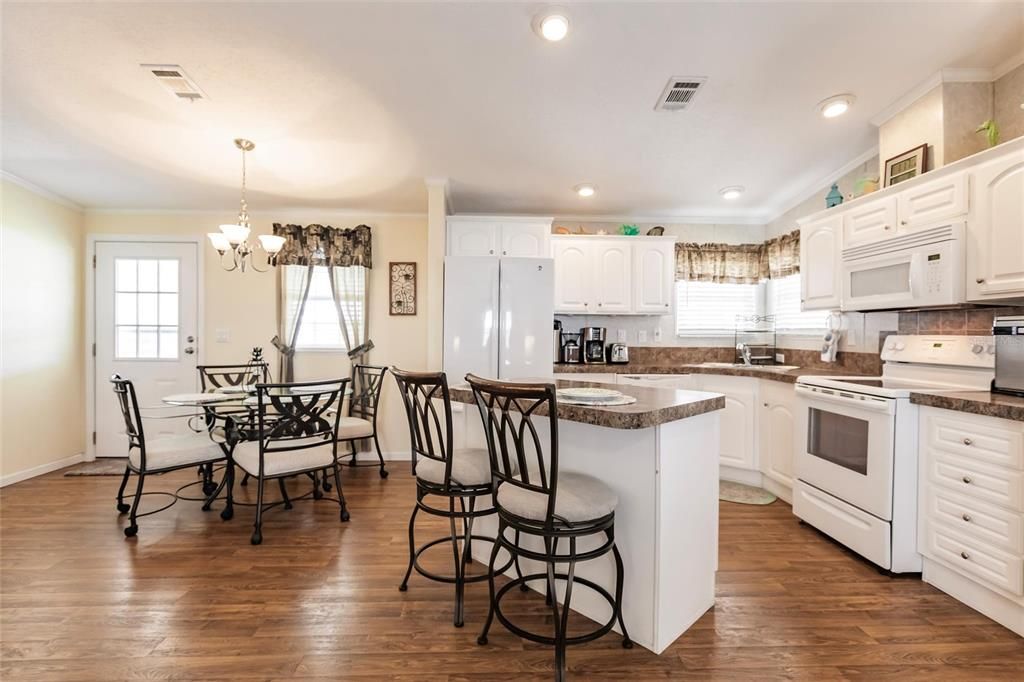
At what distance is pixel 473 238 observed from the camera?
4055 millimetres

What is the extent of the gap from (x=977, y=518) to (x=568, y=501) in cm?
184

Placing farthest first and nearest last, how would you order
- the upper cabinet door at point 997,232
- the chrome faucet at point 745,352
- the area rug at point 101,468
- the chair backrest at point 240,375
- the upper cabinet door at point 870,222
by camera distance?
the chrome faucet at point 745,352 < the area rug at point 101,468 < the chair backrest at point 240,375 < the upper cabinet door at point 870,222 < the upper cabinet door at point 997,232

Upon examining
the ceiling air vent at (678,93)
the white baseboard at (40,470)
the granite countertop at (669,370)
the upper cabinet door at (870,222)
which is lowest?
the white baseboard at (40,470)

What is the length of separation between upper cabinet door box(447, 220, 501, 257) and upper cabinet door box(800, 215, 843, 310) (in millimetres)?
2415

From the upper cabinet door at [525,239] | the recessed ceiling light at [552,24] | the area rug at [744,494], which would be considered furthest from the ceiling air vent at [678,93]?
the area rug at [744,494]

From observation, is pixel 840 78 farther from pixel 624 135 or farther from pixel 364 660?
pixel 364 660

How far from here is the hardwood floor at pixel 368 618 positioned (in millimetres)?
1618

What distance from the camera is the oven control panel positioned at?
7.44 feet

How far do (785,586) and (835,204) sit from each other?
2.55m

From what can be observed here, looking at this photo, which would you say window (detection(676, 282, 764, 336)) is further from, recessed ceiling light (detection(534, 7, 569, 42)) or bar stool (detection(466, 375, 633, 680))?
bar stool (detection(466, 375, 633, 680))

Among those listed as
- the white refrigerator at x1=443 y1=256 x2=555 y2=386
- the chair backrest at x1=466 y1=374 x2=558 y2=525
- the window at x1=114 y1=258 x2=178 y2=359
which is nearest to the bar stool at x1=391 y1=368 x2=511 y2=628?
the chair backrest at x1=466 y1=374 x2=558 y2=525

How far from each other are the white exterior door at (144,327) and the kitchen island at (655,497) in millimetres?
4008

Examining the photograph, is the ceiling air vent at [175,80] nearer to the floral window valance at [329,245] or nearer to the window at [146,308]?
the floral window valance at [329,245]

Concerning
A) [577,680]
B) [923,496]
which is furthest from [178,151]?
[923,496]
